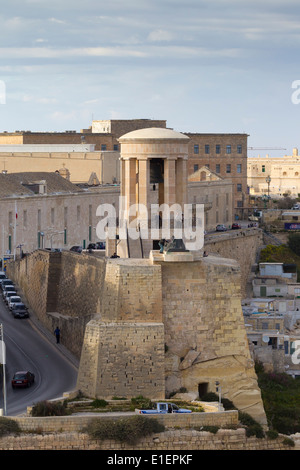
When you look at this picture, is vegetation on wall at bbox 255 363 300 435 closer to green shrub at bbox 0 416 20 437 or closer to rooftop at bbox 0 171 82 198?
green shrub at bbox 0 416 20 437

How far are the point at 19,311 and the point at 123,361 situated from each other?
12542 mm

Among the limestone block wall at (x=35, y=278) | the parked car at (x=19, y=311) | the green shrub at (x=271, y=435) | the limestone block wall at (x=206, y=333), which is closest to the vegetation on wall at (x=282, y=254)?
the limestone block wall at (x=35, y=278)

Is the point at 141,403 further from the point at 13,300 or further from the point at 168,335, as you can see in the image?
the point at 13,300

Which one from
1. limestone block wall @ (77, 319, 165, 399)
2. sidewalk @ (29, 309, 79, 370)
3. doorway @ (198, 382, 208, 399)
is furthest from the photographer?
sidewalk @ (29, 309, 79, 370)

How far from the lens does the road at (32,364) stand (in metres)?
42.9

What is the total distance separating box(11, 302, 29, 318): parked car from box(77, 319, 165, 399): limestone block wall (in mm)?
11343

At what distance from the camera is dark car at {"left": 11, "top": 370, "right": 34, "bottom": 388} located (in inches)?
1741

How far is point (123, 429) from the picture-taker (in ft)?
128

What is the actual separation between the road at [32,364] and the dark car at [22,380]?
0.18 metres

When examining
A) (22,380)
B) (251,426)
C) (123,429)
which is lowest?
(251,426)

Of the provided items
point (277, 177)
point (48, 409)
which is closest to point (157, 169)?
point (48, 409)

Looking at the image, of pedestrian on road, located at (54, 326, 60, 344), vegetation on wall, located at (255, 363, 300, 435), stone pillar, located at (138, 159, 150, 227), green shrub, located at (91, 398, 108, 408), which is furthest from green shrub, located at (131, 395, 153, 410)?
pedestrian on road, located at (54, 326, 60, 344)

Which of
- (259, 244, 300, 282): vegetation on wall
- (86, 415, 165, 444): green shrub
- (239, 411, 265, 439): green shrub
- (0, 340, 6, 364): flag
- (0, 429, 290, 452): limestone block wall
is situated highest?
(0, 340, 6, 364): flag

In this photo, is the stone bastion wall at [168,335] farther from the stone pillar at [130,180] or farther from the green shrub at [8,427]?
the stone pillar at [130,180]
